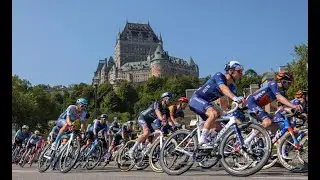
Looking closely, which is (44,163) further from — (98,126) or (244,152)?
(244,152)

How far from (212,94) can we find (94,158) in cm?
530

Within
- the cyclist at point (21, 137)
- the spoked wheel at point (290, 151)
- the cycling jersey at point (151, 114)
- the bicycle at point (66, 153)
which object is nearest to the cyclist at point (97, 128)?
the bicycle at point (66, 153)

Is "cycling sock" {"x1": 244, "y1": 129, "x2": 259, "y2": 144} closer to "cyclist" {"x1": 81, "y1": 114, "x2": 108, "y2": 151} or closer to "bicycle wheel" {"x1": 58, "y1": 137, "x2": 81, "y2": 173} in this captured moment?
"bicycle wheel" {"x1": 58, "y1": 137, "x2": 81, "y2": 173}

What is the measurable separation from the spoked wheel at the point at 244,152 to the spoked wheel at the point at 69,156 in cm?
422

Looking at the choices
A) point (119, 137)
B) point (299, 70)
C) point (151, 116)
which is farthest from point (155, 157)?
point (299, 70)

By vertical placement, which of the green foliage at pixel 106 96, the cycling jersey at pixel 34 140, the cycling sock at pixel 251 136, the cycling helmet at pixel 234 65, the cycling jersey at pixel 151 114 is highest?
the green foliage at pixel 106 96

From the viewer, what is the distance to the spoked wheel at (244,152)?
20.6 feet

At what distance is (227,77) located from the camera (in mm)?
7285

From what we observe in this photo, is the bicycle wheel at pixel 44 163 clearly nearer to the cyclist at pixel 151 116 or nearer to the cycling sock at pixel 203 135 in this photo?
the cyclist at pixel 151 116

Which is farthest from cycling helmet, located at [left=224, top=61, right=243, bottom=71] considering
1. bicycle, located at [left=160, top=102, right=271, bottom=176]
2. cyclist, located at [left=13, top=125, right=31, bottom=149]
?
cyclist, located at [left=13, top=125, right=31, bottom=149]
